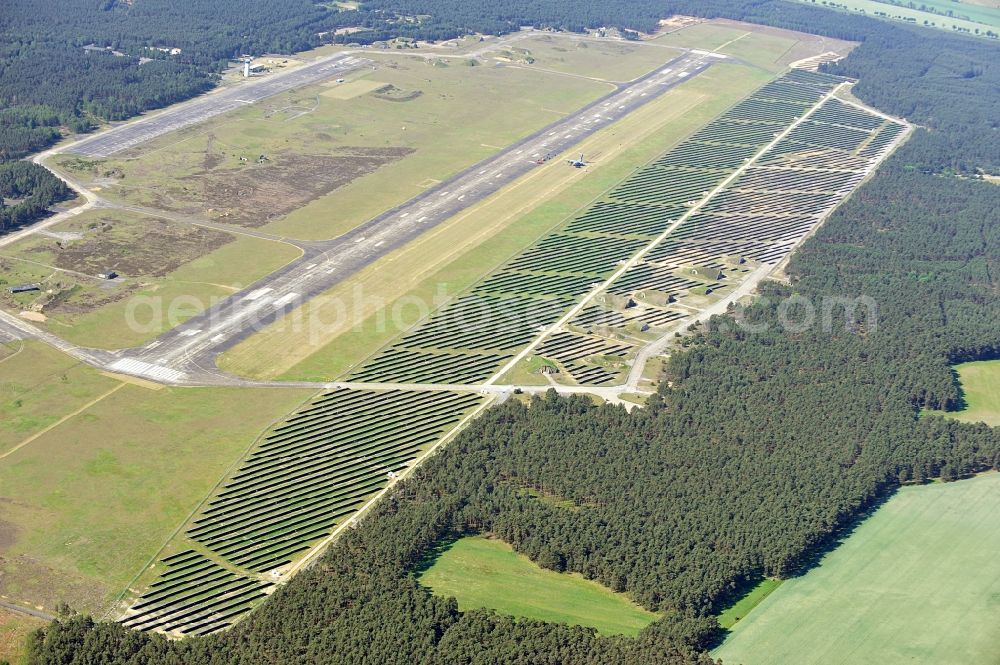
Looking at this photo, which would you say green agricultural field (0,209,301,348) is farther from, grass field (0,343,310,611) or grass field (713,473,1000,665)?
grass field (713,473,1000,665)

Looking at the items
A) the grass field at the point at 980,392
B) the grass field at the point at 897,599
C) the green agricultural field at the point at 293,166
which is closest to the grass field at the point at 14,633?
the grass field at the point at 897,599

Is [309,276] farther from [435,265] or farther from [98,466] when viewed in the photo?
[98,466]

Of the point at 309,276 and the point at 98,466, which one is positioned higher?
the point at 309,276

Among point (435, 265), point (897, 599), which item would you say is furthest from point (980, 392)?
point (435, 265)

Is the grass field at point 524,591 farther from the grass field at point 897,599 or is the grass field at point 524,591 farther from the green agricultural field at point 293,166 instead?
the green agricultural field at point 293,166

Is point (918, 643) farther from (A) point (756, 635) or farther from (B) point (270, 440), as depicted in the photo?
(B) point (270, 440)

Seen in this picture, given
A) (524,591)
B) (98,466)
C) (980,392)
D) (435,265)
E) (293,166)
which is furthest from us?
(293,166)

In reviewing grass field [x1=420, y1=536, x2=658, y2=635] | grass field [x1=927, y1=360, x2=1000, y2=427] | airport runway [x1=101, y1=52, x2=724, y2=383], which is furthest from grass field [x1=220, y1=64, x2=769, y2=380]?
grass field [x1=927, y1=360, x2=1000, y2=427]
